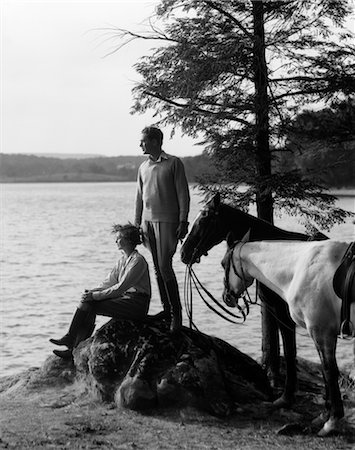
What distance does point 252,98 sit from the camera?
11.7 meters

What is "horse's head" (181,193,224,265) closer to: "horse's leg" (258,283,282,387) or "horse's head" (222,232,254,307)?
"horse's head" (222,232,254,307)

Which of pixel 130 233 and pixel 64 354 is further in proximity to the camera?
pixel 64 354

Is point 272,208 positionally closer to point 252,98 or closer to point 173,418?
point 252,98

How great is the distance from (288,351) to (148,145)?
3.13 metres

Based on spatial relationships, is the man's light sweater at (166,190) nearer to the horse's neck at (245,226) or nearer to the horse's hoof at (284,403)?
the horse's neck at (245,226)

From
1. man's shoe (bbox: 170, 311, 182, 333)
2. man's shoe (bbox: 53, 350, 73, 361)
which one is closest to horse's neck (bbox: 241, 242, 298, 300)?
man's shoe (bbox: 170, 311, 182, 333)

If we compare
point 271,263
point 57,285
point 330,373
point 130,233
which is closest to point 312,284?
point 271,263

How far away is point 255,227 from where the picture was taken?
959 centimetres

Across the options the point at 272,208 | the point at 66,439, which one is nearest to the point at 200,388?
the point at 66,439

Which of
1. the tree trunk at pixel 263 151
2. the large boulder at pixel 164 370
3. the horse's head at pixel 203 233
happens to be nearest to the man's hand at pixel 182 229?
the horse's head at pixel 203 233

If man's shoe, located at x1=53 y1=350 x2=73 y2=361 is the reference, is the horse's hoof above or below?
below

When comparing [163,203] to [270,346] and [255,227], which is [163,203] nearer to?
[255,227]

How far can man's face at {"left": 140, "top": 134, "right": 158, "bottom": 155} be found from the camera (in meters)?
9.82

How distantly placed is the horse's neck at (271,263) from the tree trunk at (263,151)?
2.10 meters
